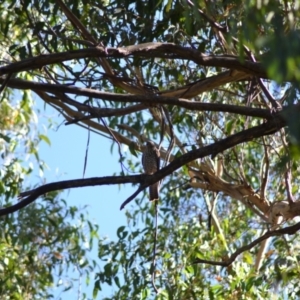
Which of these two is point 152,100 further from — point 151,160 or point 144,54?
point 151,160

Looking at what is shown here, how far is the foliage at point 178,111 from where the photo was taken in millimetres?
4199

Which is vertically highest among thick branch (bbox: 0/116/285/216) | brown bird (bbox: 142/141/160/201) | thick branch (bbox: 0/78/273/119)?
brown bird (bbox: 142/141/160/201)

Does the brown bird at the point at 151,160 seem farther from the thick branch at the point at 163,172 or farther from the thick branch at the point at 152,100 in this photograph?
the thick branch at the point at 163,172

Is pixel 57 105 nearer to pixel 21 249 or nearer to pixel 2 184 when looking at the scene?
pixel 2 184

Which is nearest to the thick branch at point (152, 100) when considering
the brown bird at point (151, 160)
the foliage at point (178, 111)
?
the foliage at point (178, 111)

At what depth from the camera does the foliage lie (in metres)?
4.20

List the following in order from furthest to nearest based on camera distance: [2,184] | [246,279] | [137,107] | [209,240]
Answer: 1. [2,184]
2. [209,240]
3. [246,279]
4. [137,107]

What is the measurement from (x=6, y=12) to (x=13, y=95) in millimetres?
1926

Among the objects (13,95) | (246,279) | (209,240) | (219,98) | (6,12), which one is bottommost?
(246,279)

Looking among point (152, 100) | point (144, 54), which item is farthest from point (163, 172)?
point (144, 54)

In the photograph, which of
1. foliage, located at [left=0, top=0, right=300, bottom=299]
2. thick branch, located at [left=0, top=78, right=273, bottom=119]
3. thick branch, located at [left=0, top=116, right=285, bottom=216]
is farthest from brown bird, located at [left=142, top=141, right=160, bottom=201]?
thick branch, located at [left=0, top=116, right=285, bottom=216]

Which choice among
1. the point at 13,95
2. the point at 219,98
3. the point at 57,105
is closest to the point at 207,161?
the point at 219,98

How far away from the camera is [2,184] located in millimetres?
8273

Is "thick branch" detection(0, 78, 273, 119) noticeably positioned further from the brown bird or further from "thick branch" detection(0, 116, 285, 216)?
the brown bird
